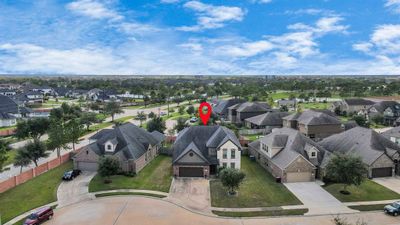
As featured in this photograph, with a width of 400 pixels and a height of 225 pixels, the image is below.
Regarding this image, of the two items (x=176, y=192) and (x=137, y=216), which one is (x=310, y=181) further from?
(x=137, y=216)

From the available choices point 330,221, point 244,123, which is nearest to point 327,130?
point 244,123

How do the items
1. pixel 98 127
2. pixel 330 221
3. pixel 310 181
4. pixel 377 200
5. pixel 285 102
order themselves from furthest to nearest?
1. pixel 285 102
2. pixel 98 127
3. pixel 310 181
4. pixel 377 200
5. pixel 330 221

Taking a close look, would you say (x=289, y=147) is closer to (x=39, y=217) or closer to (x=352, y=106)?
(x=39, y=217)

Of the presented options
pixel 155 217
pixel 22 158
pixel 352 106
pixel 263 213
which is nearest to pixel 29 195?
pixel 22 158

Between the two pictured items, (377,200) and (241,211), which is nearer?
(241,211)

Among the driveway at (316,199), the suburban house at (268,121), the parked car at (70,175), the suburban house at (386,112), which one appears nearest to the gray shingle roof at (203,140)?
the driveway at (316,199)

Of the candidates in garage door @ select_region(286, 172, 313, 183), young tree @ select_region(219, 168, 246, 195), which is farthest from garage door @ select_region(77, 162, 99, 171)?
garage door @ select_region(286, 172, 313, 183)

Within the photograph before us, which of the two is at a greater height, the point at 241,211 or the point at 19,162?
the point at 19,162

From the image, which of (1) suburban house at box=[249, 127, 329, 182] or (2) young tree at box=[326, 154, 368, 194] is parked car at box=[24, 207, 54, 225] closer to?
(1) suburban house at box=[249, 127, 329, 182]
